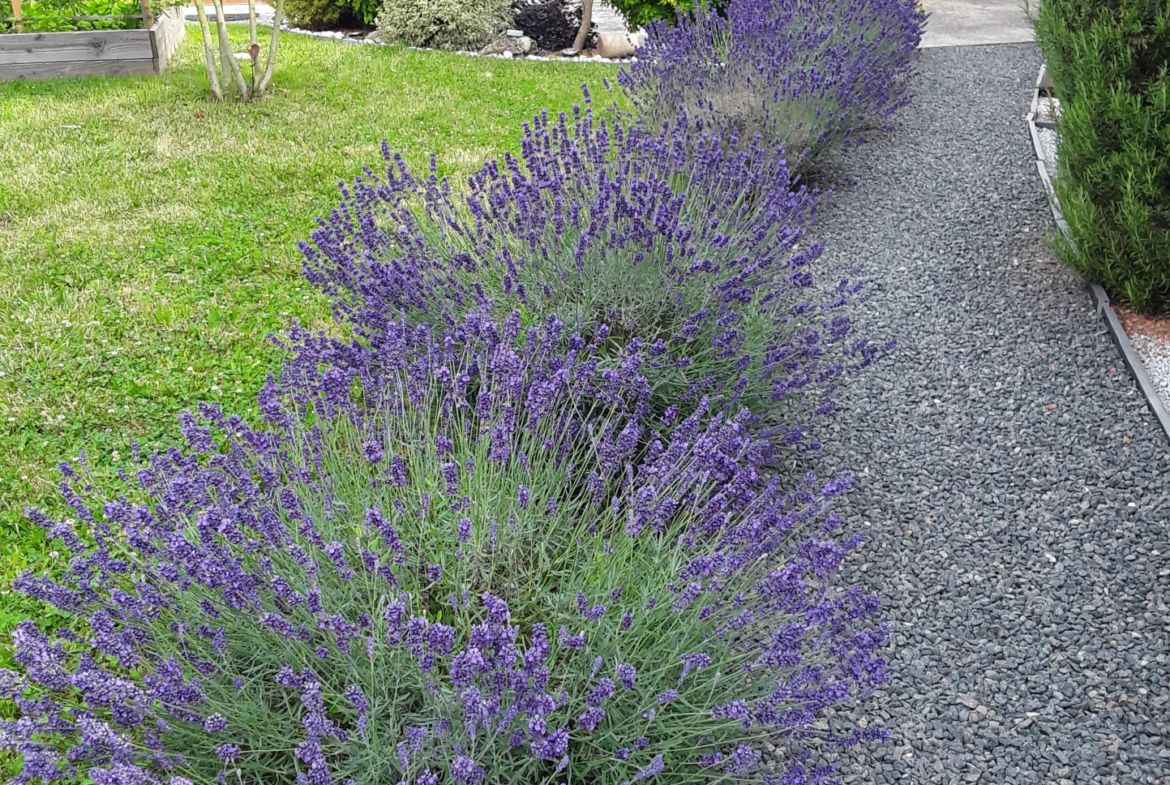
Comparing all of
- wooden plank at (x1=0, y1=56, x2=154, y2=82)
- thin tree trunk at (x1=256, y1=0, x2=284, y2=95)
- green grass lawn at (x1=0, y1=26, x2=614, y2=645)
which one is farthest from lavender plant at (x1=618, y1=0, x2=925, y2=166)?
wooden plank at (x1=0, y1=56, x2=154, y2=82)

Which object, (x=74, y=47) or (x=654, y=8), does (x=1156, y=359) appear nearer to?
(x=654, y=8)

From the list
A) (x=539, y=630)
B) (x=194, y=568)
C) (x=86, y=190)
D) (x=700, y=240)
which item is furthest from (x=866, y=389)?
(x=86, y=190)

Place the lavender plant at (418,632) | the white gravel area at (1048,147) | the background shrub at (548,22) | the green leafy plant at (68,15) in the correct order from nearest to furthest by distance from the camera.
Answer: the lavender plant at (418,632)
the white gravel area at (1048,147)
the green leafy plant at (68,15)
the background shrub at (548,22)

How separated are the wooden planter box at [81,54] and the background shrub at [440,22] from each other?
2.62 metres

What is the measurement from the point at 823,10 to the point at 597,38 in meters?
3.80

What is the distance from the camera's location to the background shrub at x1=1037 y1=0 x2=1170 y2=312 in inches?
160

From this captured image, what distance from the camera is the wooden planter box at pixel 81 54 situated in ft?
25.9

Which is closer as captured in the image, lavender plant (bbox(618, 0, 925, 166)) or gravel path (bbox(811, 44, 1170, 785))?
gravel path (bbox(811, 44, 1170, 785))

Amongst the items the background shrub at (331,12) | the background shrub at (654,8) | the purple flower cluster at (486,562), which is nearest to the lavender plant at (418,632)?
the purple flower cluster at (486,562)

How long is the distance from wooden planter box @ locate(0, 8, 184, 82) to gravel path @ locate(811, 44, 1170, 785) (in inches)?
252

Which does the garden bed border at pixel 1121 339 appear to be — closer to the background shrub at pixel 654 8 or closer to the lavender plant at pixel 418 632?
the lavender plant at pixel 418 632

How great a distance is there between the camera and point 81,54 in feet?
26.4

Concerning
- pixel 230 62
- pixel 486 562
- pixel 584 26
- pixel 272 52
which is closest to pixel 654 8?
pixel 584 26

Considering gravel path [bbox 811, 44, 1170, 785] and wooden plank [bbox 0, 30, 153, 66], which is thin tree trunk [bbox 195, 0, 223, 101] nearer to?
wooden plank [bbox 0, 30, 153, 66]
